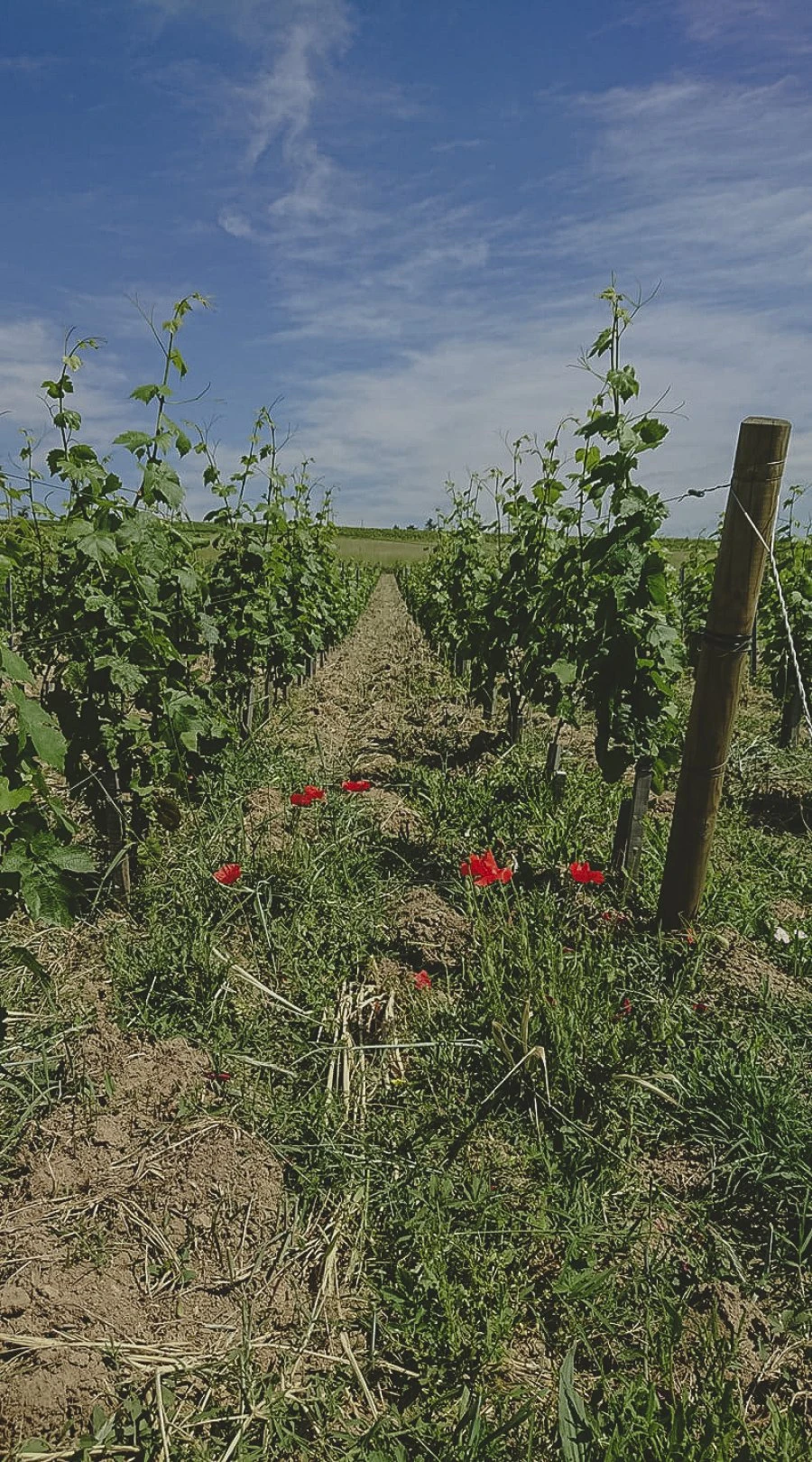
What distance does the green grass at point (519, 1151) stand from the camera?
173 cm

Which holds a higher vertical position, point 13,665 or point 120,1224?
point 13,665

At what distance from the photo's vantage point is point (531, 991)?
2799 mm

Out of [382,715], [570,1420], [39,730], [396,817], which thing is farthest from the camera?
[382,715]

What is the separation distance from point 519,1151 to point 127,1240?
3.35 ft

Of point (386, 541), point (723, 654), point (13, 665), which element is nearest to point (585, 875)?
point (723, 654)

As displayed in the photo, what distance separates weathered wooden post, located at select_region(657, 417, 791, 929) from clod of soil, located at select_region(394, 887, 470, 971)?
2.51ft

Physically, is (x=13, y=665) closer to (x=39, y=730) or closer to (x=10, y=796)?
(x=39, y=730)

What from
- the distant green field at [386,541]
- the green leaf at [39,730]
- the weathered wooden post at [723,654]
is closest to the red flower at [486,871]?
the weathered wooden post at [723,654]

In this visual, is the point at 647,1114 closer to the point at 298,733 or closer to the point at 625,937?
the point at 625,937

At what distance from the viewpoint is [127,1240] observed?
6.84ft

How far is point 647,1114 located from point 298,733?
15.6ft

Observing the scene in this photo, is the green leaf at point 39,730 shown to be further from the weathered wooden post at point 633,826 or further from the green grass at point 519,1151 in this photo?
the weathered wooden post at point 633,826

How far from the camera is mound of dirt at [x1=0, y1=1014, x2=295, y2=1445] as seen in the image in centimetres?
178

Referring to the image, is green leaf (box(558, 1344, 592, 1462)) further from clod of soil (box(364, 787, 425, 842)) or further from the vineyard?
clod of soil (box(364, 787, 425, 842))
